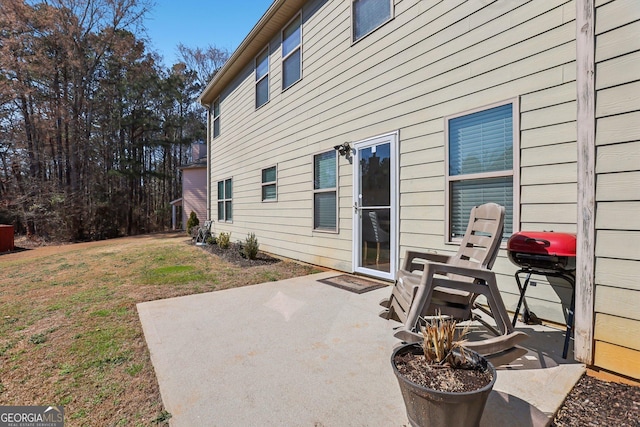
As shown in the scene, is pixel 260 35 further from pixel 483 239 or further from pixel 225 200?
pixel 483 239

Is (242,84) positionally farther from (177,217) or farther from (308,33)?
(177,217)

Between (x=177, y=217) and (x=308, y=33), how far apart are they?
58.0ft

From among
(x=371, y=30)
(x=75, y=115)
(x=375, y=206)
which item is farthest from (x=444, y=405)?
(x=75, y=115)

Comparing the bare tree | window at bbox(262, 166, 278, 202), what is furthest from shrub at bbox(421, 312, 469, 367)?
the bare tree

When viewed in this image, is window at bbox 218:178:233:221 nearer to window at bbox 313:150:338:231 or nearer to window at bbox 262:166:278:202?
window at bbox 262:166:278:202

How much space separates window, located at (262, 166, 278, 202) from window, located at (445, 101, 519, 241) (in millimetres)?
4372

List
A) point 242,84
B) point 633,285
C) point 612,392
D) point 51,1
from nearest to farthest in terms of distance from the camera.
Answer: point 612,392
point 633,285
point 242,84
point 51,1

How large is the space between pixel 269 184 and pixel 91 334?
4930mm

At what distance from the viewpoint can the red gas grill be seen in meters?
2.19

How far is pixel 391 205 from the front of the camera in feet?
13.6

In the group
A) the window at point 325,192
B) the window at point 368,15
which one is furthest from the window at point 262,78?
the window at point 368,15

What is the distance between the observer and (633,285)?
1.88 m

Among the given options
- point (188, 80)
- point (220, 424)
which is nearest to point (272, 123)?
point (220, 424)

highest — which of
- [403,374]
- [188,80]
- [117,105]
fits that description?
[188,80]
